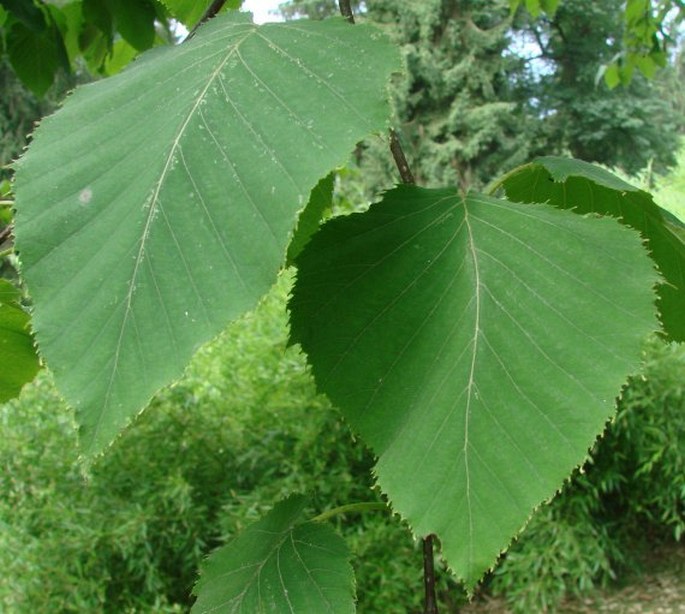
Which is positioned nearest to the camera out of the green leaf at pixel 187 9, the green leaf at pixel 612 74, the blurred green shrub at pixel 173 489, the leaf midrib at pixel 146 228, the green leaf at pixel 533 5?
the leaf midrib at pixel 146 228

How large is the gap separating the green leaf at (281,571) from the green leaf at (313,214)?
0.68 ft

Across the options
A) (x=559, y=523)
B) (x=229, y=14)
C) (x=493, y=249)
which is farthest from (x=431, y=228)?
(x=559, y=523)

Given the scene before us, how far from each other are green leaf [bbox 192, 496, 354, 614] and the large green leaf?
27cm

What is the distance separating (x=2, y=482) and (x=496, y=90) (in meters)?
13.1

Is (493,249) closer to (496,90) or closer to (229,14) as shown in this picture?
(229,14)

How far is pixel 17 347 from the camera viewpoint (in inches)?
24.6

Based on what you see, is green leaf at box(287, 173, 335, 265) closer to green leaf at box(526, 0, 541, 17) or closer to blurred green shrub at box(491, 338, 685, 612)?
green leaf at box(526, 0, 541, 17)

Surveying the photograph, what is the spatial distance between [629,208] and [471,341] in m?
0.22

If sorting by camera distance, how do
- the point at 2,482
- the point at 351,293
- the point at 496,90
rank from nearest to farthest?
the point at 351,293 → the point at 2,482 → the point at 496,90

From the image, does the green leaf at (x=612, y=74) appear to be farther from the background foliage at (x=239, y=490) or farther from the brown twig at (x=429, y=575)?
the brown twig at (x=429, y=575)

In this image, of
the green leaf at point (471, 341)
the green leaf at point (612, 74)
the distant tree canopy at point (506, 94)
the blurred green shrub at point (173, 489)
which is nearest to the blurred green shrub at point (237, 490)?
the blurred green shrub at point (173, 489)

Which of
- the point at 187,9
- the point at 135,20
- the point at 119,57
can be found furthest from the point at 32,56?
the point at 187,9

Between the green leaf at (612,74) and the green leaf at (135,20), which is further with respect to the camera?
the green leaf at (612,74)

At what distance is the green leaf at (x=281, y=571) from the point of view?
52 cm
